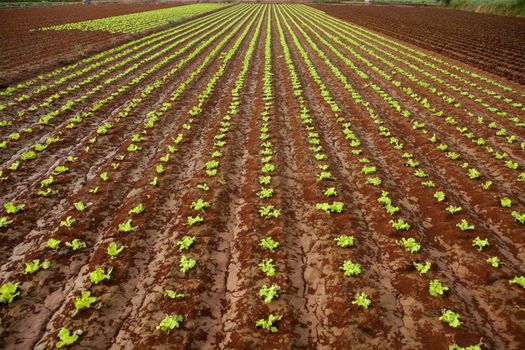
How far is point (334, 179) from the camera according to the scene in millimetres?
8789

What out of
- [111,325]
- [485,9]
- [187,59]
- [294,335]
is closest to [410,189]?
[294,335]

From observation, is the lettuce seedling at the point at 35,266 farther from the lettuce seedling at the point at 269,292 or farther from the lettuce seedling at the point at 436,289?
the lettuce seedling at the point at 436,289

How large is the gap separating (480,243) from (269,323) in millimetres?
4543

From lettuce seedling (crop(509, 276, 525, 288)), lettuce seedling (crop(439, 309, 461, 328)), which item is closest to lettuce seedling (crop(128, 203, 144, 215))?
lettuce seedling (crop(439, 309, 461, 328))

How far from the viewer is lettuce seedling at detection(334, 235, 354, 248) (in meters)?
6.50

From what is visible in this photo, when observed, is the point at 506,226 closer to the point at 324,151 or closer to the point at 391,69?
the point at 324,151

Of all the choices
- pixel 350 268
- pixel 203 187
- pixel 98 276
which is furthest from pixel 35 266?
pixel 350 268

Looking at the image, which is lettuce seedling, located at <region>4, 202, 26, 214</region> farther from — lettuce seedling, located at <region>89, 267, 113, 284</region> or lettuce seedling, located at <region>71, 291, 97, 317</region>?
lettuce seedling, located at <region>71, 291, 97, 317</region>

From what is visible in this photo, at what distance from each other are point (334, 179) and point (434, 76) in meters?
13.2

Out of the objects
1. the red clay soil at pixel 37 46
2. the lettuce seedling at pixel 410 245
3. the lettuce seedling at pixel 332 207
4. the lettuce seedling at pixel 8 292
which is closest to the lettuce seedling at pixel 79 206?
the lettuce seedling at pixel 8 292

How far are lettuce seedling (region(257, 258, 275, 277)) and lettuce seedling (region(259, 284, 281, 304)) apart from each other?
289 millimetres

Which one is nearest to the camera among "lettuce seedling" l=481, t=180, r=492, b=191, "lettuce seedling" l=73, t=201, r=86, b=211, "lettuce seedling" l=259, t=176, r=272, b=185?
"lettuce seedling" l=73, t=201, r=86, b=211

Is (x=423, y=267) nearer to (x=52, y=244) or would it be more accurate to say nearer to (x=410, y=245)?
(x=410, y=245)

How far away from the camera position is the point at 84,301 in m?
5.31
